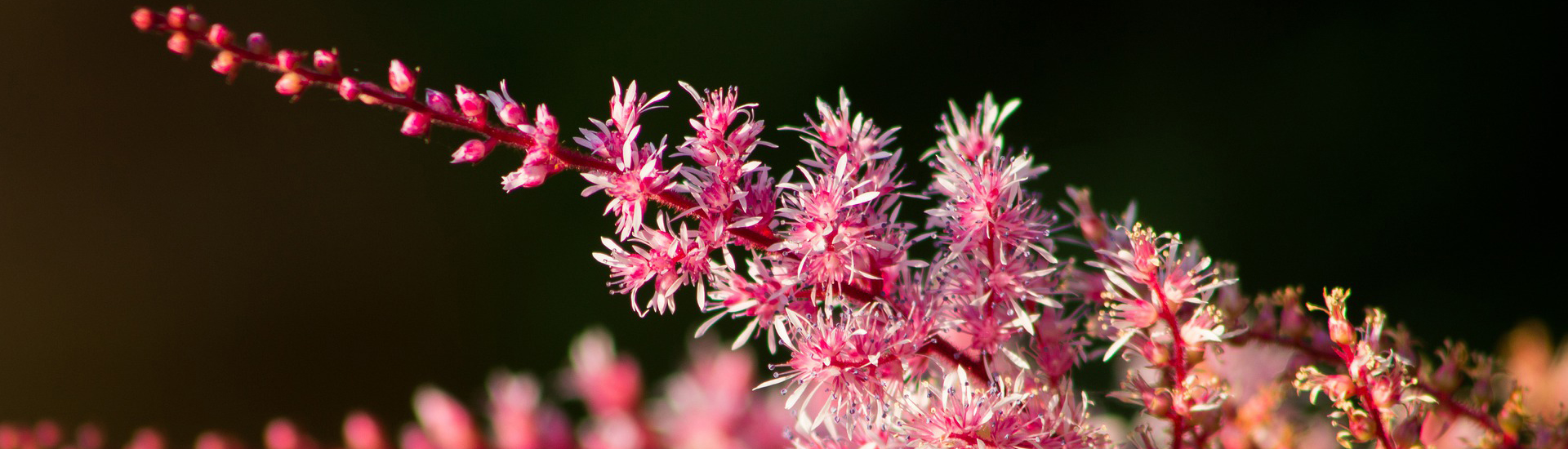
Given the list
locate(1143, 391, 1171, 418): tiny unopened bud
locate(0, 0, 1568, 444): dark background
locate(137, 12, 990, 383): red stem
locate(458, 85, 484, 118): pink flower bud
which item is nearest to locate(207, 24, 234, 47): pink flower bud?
locate(137, 12, 990, 383): red stem

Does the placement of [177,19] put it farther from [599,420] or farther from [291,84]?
[599,420]

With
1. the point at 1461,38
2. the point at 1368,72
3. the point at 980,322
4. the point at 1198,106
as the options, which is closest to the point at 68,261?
the point at 980,322

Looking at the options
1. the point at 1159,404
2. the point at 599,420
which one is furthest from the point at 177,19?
the point at 599,420

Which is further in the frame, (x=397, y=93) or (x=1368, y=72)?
(x=1368, y=72)

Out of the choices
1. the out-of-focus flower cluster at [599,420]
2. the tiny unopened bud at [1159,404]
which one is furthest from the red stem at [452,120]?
the out-of-focus flower cluster at [599,420]

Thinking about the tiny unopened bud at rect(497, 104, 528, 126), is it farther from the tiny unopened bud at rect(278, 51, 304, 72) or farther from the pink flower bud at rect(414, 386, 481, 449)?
the pink flower bud at rect(414, 386, 481, 449)

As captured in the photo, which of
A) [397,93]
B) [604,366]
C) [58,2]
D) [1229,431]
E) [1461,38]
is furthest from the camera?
[1461,38]

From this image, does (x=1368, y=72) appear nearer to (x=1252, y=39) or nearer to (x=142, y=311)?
(x=1252, y=39)
